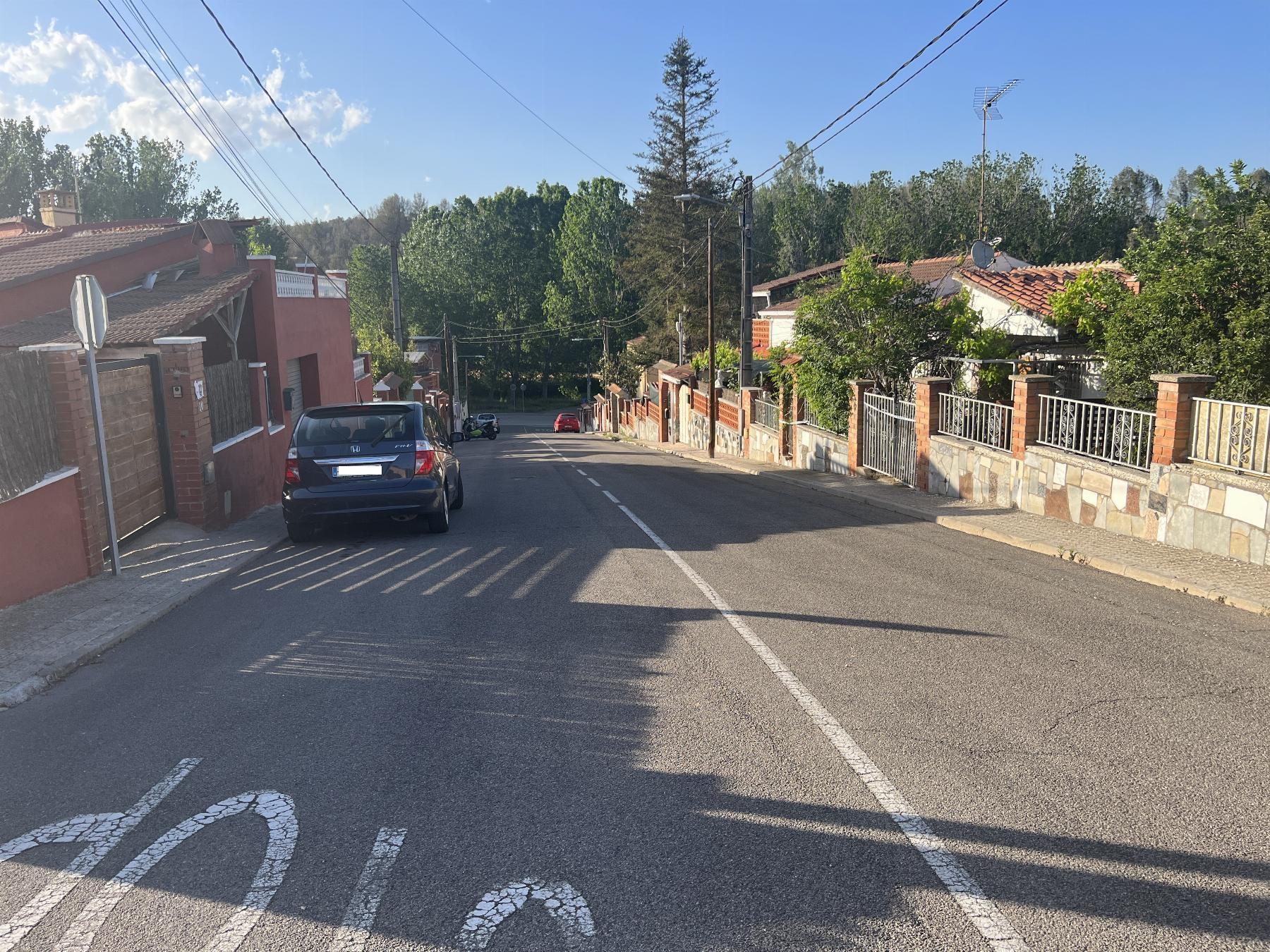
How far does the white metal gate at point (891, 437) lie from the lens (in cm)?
1592

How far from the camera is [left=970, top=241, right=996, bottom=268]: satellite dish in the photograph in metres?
27.1

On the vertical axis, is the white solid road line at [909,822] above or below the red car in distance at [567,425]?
above

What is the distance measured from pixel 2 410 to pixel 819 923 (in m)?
7.25

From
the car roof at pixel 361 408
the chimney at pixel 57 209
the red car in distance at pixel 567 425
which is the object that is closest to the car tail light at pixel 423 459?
the car roof at pixel 361 408

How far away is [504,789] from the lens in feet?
14.0

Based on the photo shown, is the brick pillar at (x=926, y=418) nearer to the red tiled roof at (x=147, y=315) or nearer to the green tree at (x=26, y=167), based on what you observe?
the red tiled roof at (x=147, y=315)

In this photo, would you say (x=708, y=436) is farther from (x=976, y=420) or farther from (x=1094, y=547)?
(x=1094, y=547)

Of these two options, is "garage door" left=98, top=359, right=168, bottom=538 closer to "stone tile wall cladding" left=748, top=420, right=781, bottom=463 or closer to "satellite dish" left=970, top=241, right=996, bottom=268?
"stone tile wall cladding" left=748, top=420, right=781, bottom=463

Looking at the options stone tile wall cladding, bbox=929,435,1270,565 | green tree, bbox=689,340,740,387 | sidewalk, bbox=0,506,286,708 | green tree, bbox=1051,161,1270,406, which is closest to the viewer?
sidewalk, bbox=0,506,286,708

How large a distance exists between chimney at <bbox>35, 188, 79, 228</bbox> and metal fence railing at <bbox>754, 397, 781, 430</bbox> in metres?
18.5

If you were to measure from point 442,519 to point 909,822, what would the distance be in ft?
26.3

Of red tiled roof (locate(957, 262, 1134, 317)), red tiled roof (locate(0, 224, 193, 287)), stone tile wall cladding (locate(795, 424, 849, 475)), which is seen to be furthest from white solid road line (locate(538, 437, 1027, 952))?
red tiled roof (locate(957, 262, 1134, 317))

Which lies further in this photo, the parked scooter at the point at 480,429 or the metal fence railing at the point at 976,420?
the parked scooter at the point at 480,429

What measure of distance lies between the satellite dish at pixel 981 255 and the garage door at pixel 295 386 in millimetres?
18455
